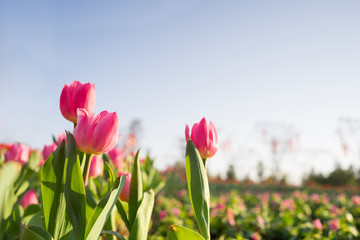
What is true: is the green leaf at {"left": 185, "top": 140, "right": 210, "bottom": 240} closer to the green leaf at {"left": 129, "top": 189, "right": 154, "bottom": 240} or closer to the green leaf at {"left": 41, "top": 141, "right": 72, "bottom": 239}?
the green leaf at {"left": 129, "top": 189, "right": 154, "bottom": 240}

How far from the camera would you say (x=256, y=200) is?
5.91m

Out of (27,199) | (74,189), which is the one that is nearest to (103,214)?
(74,189)

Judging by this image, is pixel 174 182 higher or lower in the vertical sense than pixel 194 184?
lower

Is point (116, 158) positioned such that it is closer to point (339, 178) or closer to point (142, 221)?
point (142, 221)

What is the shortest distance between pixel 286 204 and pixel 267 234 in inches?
63.7

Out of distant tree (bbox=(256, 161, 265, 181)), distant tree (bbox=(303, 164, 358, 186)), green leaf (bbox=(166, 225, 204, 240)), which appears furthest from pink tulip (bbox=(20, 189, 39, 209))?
distant tree (bbox=(256, 161, 265, 181))

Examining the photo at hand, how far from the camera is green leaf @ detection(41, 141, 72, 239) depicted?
0.67 metres

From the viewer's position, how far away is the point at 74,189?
0.63m

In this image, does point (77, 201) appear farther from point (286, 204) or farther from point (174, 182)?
point (174, 182)

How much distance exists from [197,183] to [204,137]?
14 centimetres

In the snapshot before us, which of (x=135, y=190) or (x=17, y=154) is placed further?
(x=17, y=154)

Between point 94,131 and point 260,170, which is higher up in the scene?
point 94,131

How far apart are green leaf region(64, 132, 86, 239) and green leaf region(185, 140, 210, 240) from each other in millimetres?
261

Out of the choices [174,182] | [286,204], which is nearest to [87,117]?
[286,204]
